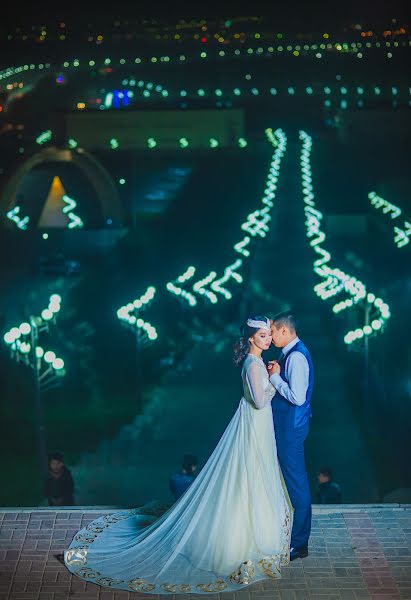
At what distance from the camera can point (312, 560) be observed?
718cm

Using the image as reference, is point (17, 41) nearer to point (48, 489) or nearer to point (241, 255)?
point (241, 255)

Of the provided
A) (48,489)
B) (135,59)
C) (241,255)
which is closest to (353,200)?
(241,255)

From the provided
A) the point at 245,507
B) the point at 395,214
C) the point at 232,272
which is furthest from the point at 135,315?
the point at 395,214

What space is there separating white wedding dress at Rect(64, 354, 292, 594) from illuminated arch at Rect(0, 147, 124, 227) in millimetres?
29233

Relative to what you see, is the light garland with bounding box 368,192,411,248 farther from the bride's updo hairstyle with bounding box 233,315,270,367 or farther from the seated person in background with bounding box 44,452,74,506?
the bride's updo hairstyle with bounding box 233,315,270,367

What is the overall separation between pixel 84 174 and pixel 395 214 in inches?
454

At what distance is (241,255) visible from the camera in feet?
97.6

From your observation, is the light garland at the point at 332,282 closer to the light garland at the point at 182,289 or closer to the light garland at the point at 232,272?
the light garland at the point at 232,272

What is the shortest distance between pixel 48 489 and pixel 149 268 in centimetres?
1872

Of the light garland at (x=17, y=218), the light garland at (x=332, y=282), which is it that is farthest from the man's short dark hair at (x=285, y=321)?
the light garland at (x=17, y=218)

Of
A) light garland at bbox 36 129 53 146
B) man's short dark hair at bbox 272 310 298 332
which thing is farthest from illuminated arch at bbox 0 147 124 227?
man's short dark hair at bbox 272 310 298 332

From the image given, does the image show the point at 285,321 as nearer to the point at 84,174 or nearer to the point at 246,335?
the point at 246,335

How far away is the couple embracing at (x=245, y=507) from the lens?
6.83m

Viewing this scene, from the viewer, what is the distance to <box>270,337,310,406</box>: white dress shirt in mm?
6969
